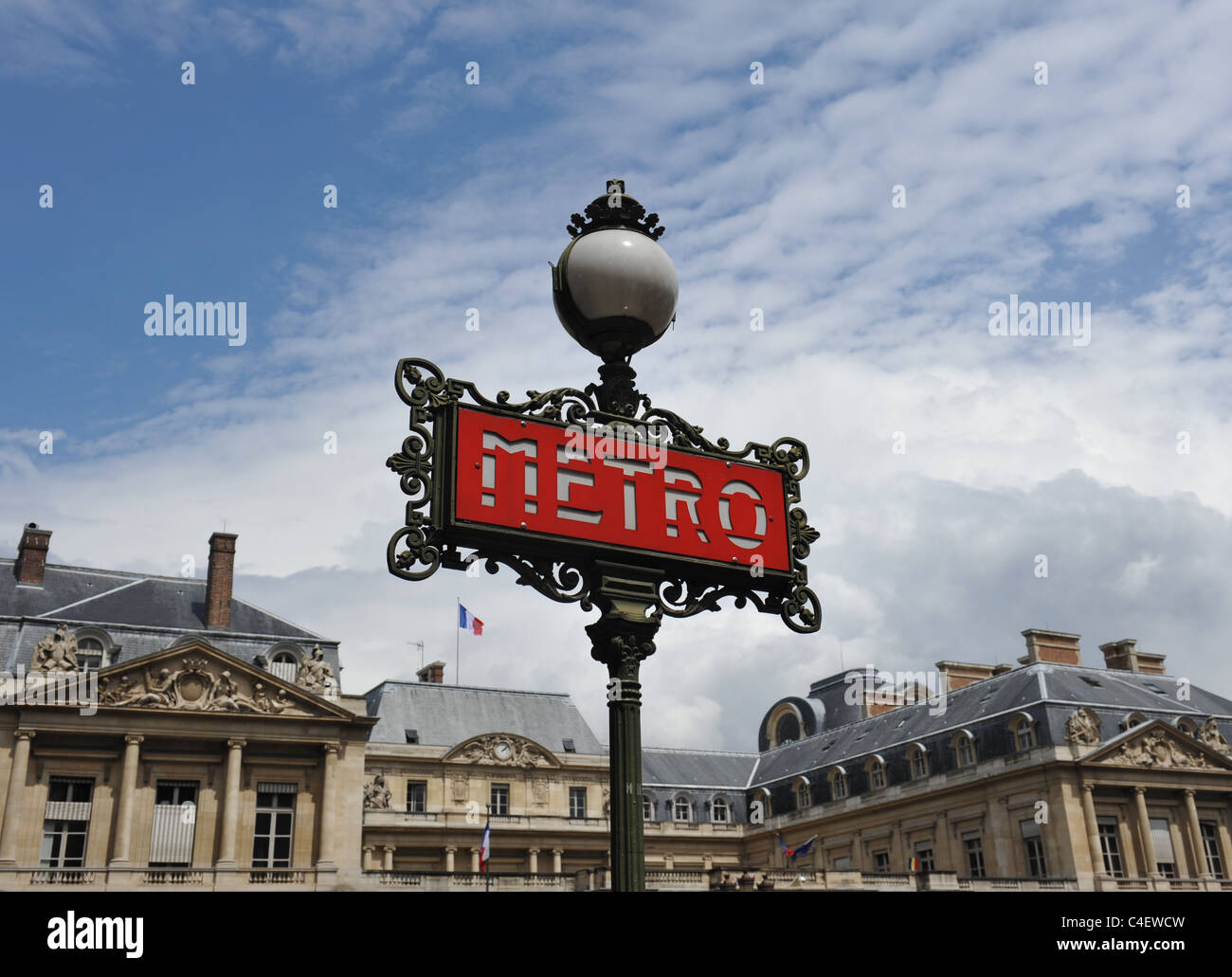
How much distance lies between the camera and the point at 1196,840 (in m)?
53.7

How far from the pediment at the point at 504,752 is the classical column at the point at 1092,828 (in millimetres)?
26071

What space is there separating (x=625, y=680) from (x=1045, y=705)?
51.4 m

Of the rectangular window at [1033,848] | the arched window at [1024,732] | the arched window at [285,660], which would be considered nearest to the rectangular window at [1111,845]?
the rectangular window at [1033,848]

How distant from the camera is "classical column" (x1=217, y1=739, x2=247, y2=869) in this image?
1730 inches

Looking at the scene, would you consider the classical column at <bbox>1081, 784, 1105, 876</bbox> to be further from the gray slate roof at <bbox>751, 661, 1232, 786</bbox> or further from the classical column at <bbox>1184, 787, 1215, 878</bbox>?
the classical column at <bbox>1184, 787, 1215, 878</bbox>

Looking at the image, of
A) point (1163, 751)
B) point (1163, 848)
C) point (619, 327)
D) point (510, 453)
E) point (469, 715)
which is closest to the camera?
point (510, 453)

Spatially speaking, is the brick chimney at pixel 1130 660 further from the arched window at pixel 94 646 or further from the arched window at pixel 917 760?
the arched window at pixel 94 646

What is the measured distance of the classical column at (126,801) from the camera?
141 ft

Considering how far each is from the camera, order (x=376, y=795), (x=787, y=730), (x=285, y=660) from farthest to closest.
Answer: (x=787, y=730) < (x=376, y=795) < (x=285, y=660)

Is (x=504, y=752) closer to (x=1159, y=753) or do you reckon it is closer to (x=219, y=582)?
(x=219, y=582)

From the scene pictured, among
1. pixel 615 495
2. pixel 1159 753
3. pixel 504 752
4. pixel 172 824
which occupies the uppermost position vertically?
pixel 504 752

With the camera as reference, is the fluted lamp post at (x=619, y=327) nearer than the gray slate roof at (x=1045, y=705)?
Yes

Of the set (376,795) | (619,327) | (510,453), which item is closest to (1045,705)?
(376,795)
